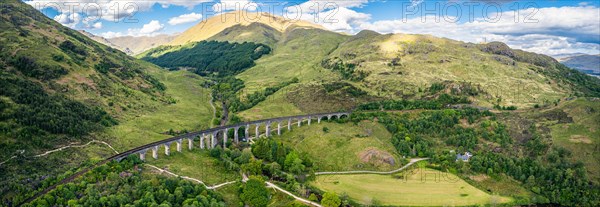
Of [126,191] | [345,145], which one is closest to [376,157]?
[345,145]

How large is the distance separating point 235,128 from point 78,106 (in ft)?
189

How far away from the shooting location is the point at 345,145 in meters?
141

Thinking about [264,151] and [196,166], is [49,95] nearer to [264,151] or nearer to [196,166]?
[196,166]

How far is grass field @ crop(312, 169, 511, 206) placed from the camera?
10438 centimetres

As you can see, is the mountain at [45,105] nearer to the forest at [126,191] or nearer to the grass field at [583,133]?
the forest at [126,191]

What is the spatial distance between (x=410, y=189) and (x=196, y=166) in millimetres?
62650

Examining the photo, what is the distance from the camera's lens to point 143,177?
95812 mm

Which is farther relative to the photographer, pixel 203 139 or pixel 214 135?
pixel 214 135

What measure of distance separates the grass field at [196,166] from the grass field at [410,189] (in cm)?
2692

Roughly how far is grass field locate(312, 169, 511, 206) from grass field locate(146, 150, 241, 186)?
2692cm

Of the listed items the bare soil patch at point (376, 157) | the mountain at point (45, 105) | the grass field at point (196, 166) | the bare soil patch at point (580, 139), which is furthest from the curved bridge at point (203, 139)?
the bare soil patch at point (580, 139)

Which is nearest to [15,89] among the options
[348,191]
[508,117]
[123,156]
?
[123,156]

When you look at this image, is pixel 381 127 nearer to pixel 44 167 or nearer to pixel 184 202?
pixel 184 202

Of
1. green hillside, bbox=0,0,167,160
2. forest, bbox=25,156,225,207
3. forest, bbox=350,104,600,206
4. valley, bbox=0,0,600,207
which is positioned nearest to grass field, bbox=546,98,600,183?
valley, bbox=0,0,600,207
